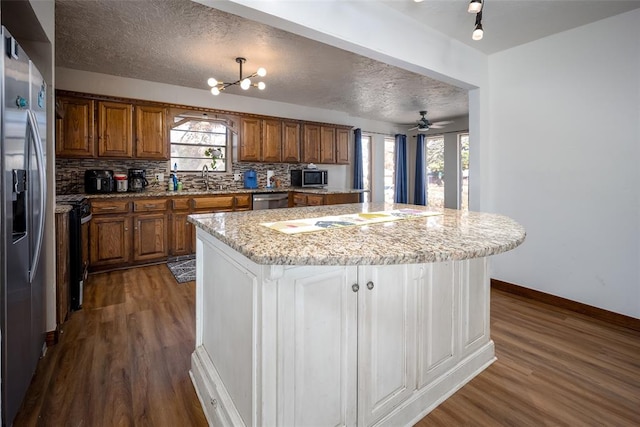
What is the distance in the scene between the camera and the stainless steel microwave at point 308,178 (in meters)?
5.62

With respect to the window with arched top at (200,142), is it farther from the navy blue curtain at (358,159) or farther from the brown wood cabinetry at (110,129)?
the navy blue curtain at (358,159)

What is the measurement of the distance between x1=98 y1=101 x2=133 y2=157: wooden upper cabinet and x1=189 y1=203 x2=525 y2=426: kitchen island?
10.6ft

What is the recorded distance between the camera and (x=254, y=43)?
3199 millimetres

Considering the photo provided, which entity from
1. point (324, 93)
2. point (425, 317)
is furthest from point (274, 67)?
point (425, 317)

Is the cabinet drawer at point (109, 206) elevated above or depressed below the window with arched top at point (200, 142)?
below

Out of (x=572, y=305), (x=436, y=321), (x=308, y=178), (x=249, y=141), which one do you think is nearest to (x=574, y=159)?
(x=572, y=305)

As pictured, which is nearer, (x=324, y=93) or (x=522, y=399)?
(x=522, y=399)

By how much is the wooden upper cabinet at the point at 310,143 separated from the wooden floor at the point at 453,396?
369 centimetres

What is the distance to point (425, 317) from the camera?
60.5 inches

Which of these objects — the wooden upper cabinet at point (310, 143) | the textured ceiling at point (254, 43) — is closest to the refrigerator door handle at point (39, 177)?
the textured ceiling at point (254, 43)

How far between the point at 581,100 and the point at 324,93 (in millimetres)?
3302

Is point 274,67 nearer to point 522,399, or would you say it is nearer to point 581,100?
point 581,100

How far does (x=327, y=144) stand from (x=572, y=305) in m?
4.43

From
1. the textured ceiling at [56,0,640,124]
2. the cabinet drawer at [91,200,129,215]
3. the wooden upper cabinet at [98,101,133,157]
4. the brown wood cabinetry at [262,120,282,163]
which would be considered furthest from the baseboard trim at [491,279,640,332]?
the wooden upper cabinet at [98,101,133,157]
